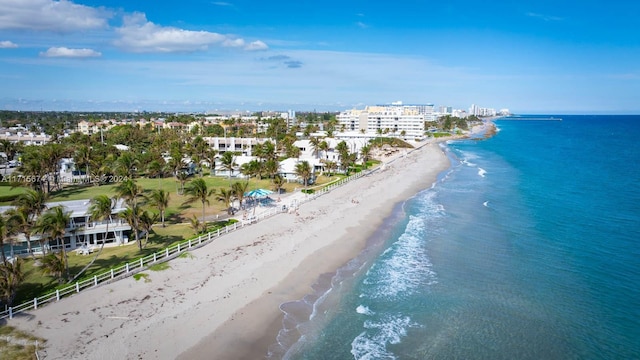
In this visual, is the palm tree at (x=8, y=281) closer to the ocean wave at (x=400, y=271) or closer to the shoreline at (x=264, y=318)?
the shoreline at (x=264, y=318)

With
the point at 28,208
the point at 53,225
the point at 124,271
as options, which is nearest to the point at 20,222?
the point at 28,208

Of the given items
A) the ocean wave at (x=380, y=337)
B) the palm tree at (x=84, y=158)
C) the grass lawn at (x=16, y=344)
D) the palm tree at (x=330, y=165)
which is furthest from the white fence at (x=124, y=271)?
the palm tree at (x=84, y=158)

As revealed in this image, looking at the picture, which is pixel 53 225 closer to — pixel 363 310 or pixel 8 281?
pixel 8 281

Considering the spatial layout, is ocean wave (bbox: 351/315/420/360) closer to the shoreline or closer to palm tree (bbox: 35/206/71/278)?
the shoreline

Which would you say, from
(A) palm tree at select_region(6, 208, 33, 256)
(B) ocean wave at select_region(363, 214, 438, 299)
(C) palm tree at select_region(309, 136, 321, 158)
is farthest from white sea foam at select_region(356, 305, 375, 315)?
(C) palm tree at select_region(309, 136, 321, 158)

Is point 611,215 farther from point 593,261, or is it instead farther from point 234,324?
point 234,324

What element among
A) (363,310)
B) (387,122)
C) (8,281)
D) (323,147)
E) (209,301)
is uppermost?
(387,122)
